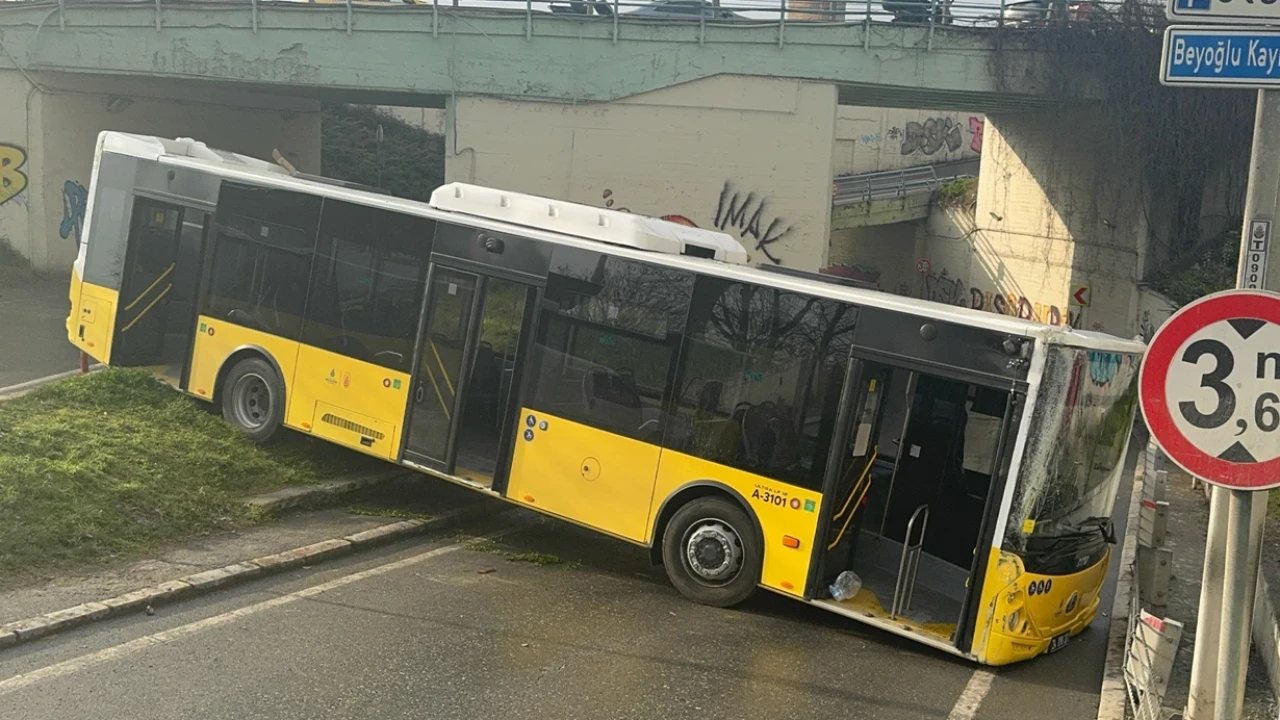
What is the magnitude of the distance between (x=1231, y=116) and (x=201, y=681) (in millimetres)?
22626

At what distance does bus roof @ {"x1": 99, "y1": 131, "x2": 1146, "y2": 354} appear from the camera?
8156 mm

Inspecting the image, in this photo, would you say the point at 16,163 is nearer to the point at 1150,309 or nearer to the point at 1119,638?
the point at 1119,638

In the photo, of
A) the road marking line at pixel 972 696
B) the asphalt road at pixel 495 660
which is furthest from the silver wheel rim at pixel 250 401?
the road marking line at pixel 972 696

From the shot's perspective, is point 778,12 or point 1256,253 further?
point 778,12

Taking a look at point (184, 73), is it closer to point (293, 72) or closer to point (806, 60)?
point (293, 72)

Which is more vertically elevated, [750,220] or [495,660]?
[750,220]

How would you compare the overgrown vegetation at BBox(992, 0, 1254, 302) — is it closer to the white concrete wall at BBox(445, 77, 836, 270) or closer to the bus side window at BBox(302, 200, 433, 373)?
the white concrete wall at BBox(445, 77, 836, 270)

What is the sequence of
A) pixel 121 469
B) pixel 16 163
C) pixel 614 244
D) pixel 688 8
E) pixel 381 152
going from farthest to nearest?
pixel 381 152
pixel 16 163
pixel 688 8
pixel 614 244
pixel 121 469

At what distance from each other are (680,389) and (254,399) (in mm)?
5017

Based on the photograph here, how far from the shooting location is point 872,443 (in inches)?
343

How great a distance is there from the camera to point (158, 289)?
1273cm

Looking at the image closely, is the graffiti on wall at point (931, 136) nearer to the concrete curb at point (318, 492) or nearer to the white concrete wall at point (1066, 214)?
the white concrete wall at point (1066, 214)

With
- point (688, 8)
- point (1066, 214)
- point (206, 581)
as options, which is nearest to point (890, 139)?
point (1066, 214)

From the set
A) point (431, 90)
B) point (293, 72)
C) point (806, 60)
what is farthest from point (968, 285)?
point (293, 72)
